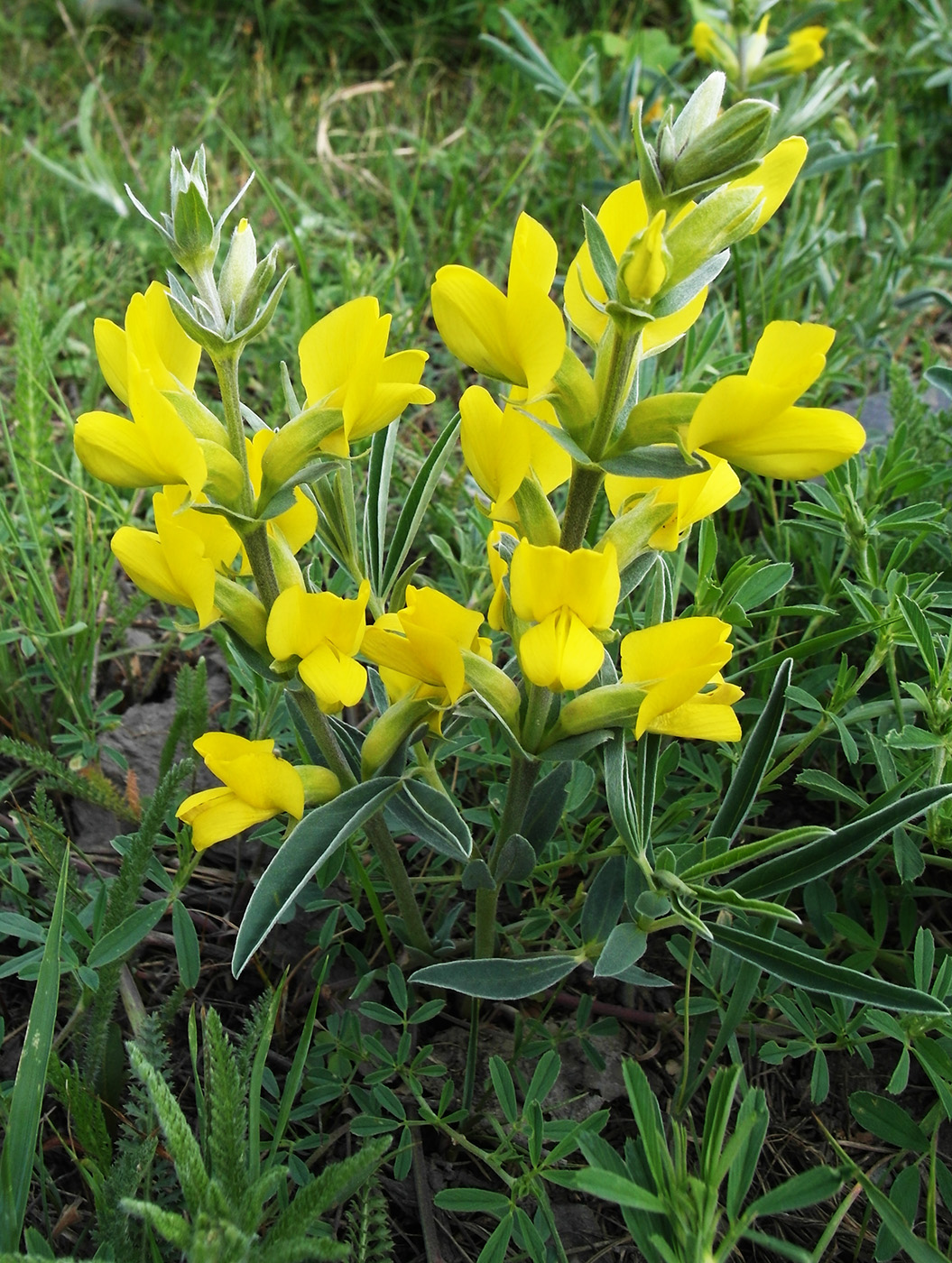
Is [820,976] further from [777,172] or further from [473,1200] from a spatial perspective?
[777,172]

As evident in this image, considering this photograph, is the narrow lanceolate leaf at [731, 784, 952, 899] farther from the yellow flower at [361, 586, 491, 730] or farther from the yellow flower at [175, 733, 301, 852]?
the yellow flower at [175, 733, 301, 852]

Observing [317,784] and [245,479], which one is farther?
[317,784]

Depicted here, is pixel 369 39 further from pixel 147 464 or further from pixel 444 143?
pixel 147 464

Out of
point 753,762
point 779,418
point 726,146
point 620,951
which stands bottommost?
point 620,951

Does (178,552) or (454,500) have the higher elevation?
(178,552)

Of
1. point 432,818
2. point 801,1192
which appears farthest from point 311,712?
point 801,1192

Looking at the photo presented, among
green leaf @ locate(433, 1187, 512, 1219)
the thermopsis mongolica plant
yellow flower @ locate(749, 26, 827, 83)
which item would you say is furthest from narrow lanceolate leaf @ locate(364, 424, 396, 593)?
yellow flower @ locate(749, 26, 827, 83)
